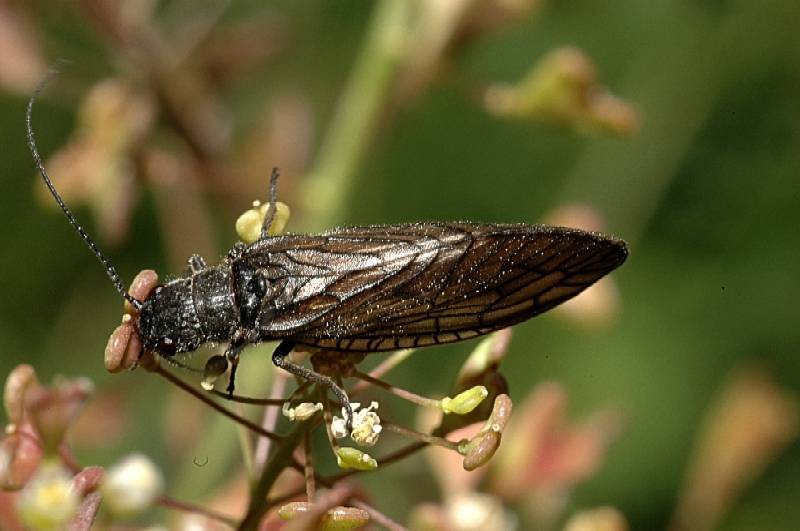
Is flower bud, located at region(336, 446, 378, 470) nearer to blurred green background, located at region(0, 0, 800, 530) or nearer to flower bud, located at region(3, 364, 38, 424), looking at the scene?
flower bud, located at region(3, 364, 38, 424)

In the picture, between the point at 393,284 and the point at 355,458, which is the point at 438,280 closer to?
the point at 393,284

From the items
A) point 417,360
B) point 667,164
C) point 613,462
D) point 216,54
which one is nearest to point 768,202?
point 667,164

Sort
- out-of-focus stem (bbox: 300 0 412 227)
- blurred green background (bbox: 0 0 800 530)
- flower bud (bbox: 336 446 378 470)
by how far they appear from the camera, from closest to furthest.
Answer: flower bud (bbox: 336 446 378 470) < out-of-focus stem (bbox: 300 0 412 227) < blurred green background (bbox: 0 0 800 530)

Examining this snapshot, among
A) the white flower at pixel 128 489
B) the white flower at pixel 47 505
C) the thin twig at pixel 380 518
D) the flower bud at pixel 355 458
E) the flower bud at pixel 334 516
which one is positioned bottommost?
the white flower at pixel 128 489

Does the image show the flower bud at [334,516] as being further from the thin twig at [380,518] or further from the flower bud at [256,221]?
the flower bud at [256,221]

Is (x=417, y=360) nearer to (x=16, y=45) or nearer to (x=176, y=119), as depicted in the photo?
(x=176, y=119)

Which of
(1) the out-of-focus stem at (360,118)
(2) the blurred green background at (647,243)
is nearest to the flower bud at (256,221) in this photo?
(1) the out-of-focus stem at (360,118)

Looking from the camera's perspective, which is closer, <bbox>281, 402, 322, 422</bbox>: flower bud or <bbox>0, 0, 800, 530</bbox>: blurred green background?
<bbox>281, 402, 322, 422</bbox>: flower bud

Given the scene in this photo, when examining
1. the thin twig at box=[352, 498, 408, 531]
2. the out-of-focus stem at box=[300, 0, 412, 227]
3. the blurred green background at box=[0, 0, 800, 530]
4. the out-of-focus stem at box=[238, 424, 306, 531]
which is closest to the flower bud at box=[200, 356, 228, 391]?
the out-of-focus stem at box=[238, 424, 306, 531]
